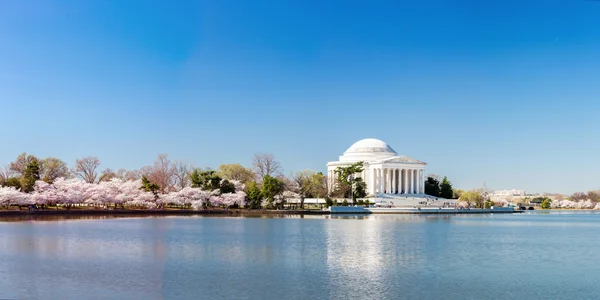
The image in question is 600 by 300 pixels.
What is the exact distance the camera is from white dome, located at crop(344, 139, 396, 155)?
137788mm

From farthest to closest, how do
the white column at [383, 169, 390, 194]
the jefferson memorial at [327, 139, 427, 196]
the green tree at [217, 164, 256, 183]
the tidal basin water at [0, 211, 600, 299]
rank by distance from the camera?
the white column at [383, 169, 390, 194] < the jefferson memorial at [327, 139, 427, 196] < the green tree at [217, 164, 256, 183] < the tidal basin water at [0, 211, 600, 299]

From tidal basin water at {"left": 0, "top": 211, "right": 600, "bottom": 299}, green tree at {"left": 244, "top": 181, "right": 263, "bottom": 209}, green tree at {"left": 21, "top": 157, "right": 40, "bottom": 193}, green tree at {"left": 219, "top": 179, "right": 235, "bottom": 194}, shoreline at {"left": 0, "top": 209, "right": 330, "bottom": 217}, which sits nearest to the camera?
tidal basin water at {"left": 0, "top": 211, "right": 600, "bottom": 299}

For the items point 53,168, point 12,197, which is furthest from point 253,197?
point 53,168

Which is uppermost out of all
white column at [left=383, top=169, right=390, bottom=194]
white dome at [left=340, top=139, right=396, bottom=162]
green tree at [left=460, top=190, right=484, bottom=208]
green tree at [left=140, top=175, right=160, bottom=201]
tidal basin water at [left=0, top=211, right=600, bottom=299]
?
white dome at [left=340, top=139, right=396, bottom=162]

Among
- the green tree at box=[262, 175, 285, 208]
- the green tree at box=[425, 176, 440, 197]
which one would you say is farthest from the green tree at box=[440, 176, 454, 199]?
the green tree at box=[262, 175, 285, 208]

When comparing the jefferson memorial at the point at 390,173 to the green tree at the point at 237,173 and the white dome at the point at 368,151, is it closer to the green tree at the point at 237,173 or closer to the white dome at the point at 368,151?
the white dome at the point at 368,151

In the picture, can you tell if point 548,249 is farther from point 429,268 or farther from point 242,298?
point 242,298

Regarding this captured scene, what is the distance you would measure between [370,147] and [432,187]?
51.4ft

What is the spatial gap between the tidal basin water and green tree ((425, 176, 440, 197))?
86.3 m

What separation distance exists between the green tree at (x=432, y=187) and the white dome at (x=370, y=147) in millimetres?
10093

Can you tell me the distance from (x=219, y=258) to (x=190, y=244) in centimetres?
711

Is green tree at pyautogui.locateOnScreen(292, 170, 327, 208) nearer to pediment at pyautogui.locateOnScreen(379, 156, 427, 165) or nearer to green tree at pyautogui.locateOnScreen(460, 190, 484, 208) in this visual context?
pediment at pyautogui.locateOnScreen(379, 156, 427, 165)

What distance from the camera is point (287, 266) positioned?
29.7 meters

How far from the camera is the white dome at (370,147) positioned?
452 ft
